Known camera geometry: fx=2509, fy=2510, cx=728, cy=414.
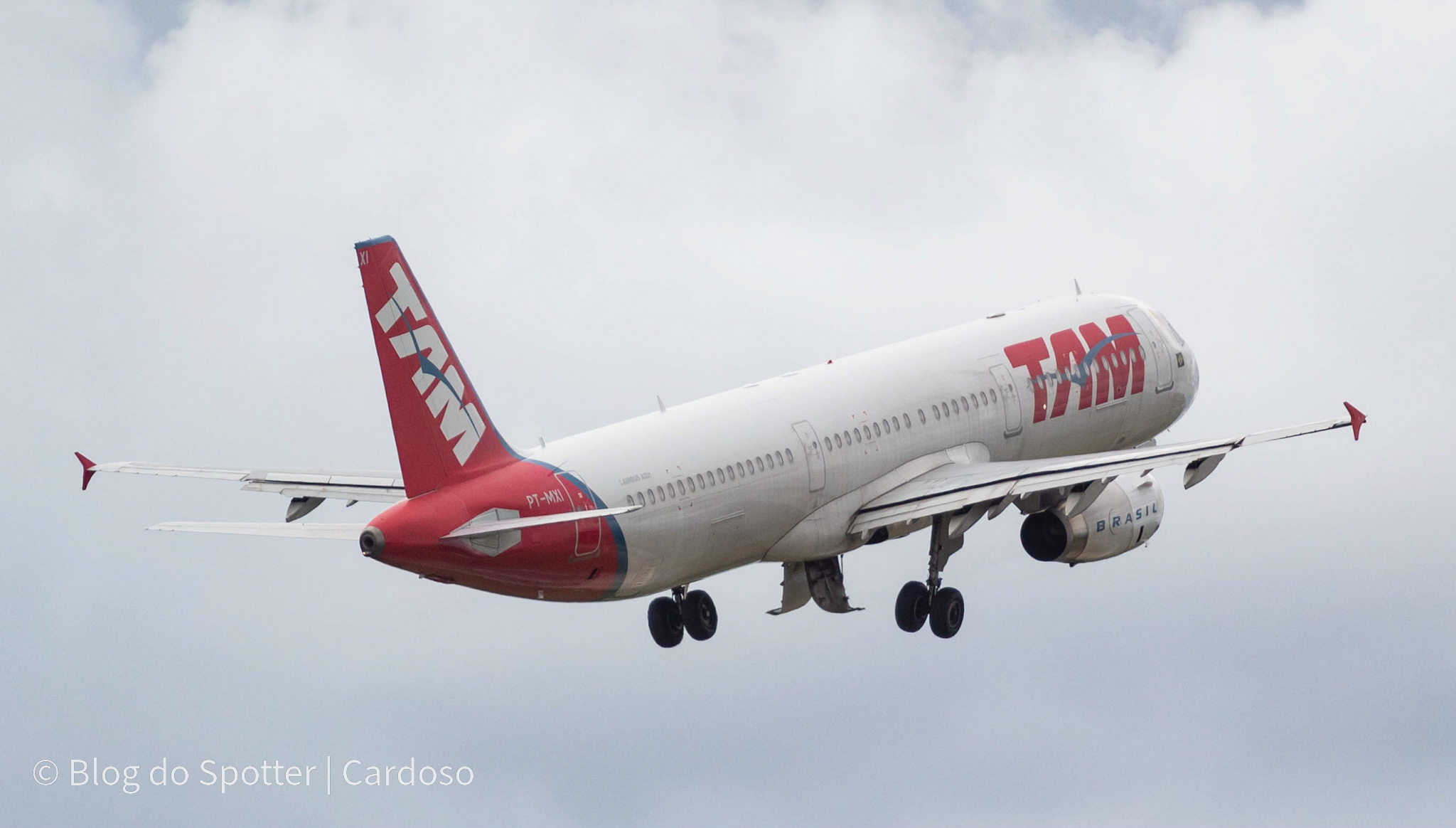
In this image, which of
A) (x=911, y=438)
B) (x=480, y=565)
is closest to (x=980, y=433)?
(x=911, y=438)

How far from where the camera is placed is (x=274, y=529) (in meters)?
46.4

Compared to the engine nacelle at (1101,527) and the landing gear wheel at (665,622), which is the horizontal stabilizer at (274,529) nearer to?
the landing gear wheel at (665,622)

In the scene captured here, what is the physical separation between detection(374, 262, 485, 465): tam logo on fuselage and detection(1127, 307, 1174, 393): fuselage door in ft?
71.4

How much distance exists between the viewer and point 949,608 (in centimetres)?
5603

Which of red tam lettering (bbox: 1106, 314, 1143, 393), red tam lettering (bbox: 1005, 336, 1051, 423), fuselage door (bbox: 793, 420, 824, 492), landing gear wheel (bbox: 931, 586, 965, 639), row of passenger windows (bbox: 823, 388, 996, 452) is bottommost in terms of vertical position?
landing gear wheel (bbox: 931, 586, 965, 639)

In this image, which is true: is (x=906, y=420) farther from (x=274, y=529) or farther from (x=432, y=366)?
(x=274, y=529)

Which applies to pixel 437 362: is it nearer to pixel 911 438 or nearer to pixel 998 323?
pixel 911 438

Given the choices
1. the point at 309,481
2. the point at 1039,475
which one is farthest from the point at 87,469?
the point at 1039,475

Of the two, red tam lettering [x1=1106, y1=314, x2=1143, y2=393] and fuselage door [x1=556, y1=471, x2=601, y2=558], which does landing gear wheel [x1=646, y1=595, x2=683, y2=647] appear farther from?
red tam lettering [x1=1106, y1=314, x2=1143, y2=393]

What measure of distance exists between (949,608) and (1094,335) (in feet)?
29.5

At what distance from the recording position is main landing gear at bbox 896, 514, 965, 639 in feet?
184

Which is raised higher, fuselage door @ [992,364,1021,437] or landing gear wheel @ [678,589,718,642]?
fuselage door @ [992,364,1021,437]

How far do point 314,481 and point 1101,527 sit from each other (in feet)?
59.0

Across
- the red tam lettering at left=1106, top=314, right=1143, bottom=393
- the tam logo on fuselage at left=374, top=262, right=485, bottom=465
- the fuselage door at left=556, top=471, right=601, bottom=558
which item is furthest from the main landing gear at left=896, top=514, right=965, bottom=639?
the tam logo on fuselage at left=374, top=262, right=485, bottom=465
